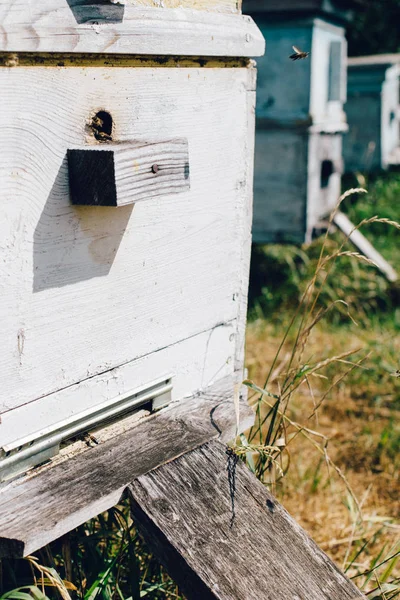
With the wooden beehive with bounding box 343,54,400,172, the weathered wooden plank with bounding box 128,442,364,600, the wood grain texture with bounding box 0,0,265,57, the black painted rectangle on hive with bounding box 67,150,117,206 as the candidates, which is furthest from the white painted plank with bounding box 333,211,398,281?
the black painted rectangle on hive with bounding box 67,150,117,206

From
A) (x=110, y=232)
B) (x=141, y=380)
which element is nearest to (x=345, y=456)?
(x=141, y=380)

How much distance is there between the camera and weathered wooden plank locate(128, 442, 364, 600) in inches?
60.4

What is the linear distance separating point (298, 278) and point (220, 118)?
3399 mm

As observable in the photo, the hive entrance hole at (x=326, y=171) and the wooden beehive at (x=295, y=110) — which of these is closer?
the wooden beehive at (x=295, y=110)

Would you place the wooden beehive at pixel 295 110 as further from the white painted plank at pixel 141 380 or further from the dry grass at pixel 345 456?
the white painted plank at pixel 141 380

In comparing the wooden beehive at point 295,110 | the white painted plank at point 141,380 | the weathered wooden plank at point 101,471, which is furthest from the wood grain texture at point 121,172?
the wooden beehive at point 295,110

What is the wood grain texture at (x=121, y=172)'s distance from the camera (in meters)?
1.42

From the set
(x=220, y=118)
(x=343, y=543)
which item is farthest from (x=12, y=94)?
(x=343, y=543)

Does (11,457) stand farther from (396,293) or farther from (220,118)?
(396,293)

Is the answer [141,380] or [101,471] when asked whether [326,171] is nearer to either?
[141,380]

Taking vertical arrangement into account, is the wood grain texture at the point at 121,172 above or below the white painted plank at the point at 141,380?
above

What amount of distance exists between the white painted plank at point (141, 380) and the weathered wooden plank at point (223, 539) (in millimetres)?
215

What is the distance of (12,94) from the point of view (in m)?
1.31

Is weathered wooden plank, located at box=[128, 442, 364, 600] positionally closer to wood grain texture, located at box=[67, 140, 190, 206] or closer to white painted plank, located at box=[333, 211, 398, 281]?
wood grain texture, located at box=[67, 140, 190, 206]
